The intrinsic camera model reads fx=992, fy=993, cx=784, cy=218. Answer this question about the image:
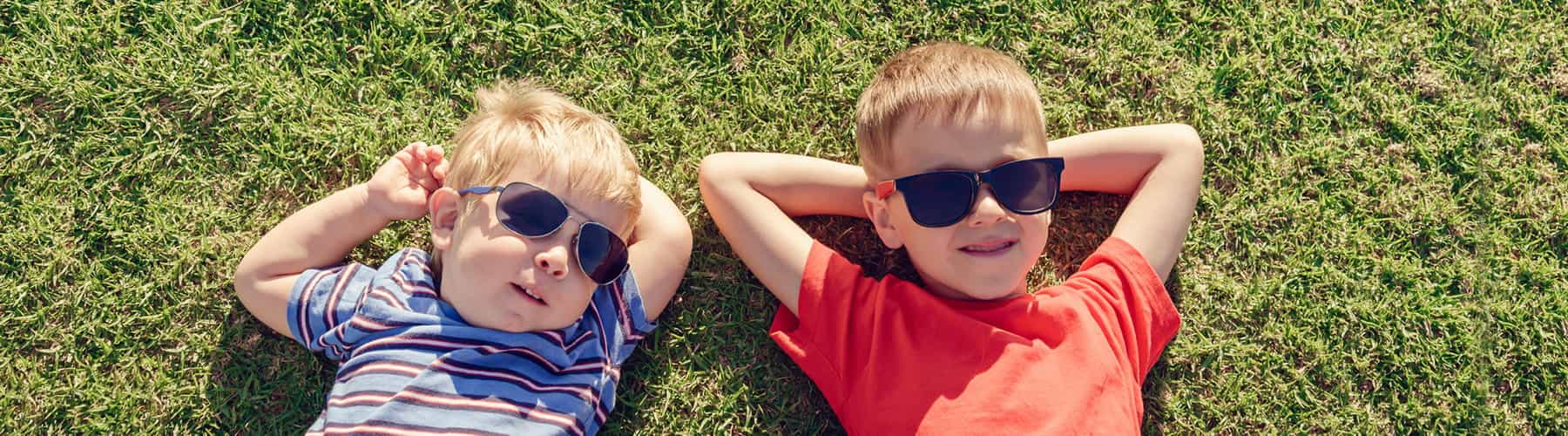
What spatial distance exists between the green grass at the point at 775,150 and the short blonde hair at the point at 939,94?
0.64 m

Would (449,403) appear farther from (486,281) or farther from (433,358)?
(486,281)

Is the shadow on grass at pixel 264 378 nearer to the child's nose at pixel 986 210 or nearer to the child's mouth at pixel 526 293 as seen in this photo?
the child's mouth at pixel 526 293

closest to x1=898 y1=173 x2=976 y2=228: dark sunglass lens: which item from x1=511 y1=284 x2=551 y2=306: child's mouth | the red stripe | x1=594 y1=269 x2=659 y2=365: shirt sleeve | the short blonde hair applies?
the short blonde hair

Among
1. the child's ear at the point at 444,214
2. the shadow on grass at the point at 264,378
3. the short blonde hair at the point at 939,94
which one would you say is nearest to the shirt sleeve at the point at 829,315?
the short blonde hair at the point at 939,94

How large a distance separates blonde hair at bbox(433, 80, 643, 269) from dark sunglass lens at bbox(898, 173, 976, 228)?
0.95 metres

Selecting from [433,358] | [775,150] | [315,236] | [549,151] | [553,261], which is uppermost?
[549,151]

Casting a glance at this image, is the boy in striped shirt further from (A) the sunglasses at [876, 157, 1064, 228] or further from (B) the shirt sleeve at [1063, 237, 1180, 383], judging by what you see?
(B) the shirt sleeve at [1063, 237, 1180, 383]

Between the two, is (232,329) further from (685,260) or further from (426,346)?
(685,260)

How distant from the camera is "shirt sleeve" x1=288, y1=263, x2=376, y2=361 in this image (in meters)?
3.43

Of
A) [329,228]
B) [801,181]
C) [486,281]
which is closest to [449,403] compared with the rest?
[486,281]

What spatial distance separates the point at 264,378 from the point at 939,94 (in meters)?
2.75

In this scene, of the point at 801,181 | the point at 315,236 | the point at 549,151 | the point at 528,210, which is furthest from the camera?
the point at 801,181

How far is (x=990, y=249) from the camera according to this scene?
3359mm

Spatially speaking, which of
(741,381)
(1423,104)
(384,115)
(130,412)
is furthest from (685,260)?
(1423,104)
